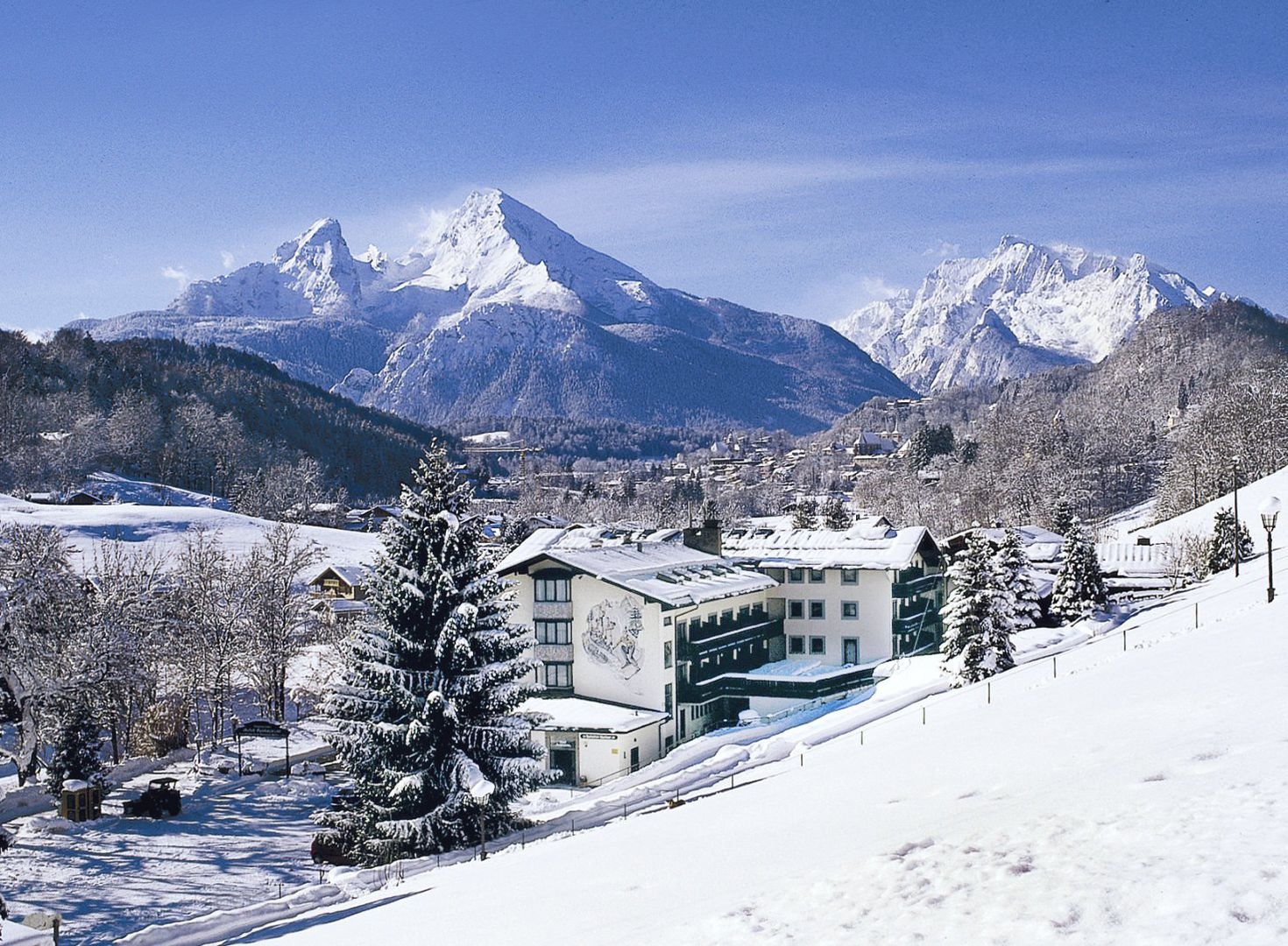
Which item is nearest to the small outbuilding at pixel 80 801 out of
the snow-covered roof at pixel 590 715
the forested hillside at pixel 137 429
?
the snow-covered roof at pixel 590 715

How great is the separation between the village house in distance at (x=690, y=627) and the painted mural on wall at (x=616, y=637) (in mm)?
45

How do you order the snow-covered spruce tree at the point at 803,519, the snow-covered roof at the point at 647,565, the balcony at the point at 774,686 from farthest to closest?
1. the snow-covered spruce tree at the point at 803,519
2. the balcony at the point at 774,686
3. the snow-covered roof at the point at 647,565

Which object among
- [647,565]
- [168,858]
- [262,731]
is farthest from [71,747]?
[647,565]

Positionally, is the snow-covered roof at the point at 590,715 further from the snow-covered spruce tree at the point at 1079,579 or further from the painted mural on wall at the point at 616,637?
the snow-covered spruce tree at the point at 1079,579

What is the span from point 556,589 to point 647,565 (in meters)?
3.78

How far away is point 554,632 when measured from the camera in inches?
1550

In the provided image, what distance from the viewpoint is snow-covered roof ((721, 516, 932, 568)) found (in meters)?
46.6

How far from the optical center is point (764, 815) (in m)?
13.4

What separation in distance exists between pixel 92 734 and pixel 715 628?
22.0m

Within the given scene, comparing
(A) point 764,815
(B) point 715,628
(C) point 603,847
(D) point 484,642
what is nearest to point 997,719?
(A) point 764,815

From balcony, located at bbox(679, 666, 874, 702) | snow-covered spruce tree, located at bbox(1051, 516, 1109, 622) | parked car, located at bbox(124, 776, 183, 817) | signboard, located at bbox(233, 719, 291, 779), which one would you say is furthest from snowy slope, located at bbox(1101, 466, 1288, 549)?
parked car, located at bbox(124, 776, 183, 817)

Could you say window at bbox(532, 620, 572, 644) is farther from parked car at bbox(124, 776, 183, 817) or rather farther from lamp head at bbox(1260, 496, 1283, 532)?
lamp head at bbox(1260, 496, 1283, 532)

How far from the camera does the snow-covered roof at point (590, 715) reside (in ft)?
116

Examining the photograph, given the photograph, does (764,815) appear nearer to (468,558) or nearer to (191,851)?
(468,558)
